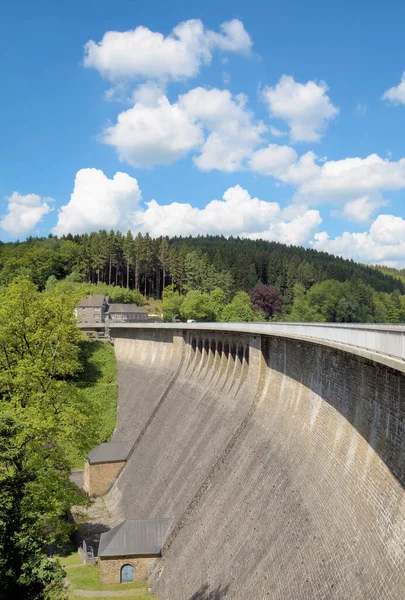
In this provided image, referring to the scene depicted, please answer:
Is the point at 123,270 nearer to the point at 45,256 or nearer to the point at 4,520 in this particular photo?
the point at 45,256

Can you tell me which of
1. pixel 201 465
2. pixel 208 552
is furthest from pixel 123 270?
pixel 208 552

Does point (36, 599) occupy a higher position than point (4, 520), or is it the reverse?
point (4, 520)

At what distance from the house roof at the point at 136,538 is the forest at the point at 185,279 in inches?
2283

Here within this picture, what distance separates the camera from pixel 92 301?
82.7m

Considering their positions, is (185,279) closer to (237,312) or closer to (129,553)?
(237,312)

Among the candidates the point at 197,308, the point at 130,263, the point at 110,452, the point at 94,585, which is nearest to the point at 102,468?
the point at 110,452

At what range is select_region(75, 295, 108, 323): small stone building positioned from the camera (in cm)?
8088

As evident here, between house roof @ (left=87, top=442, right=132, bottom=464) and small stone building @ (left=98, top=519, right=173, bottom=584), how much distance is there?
13.2 metres

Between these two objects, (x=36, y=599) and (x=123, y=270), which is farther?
(x=123, y=270)

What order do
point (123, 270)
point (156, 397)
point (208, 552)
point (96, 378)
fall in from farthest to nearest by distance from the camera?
point (123, 270) < point (96, 378) < point (156, 397) < point (208, 552)

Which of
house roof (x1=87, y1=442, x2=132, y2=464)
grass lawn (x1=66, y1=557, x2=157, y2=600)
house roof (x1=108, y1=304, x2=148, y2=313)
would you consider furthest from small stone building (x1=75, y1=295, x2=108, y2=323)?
grass lawn (x1=66, y1=557, x2=157, y2=600)

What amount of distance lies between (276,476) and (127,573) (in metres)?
11.3

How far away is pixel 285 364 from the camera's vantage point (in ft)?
87.4

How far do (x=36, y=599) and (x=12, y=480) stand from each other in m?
6.16
